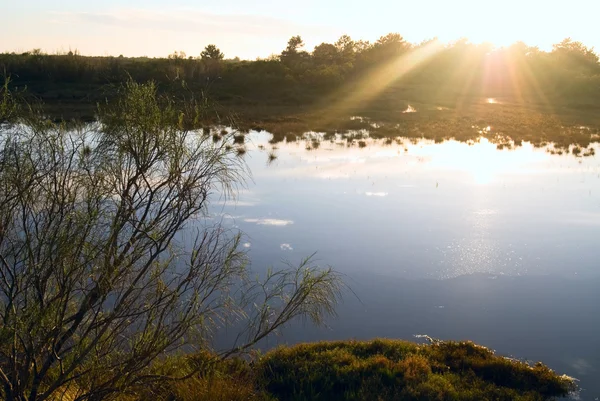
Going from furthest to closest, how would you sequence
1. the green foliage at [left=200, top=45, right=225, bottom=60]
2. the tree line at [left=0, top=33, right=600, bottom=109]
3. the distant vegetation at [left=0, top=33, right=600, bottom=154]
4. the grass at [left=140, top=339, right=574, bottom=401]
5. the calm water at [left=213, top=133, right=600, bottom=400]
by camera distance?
the green foliage at [left=200, top=45, right=225, bottom=60] → the tree line at [left=0, top=33, right=600, bottom=109] → the distant vegetation at [left=0, top=33, right=600, bottom=154] → the calm water at [left=213, top=133, right=600, bottom=400] → the grass at [left=140, top=339, right=574, bottom=401]

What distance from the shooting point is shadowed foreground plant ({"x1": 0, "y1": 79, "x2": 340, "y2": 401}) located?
5.01 m

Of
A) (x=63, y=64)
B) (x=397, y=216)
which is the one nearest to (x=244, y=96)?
(x=63, y=64)

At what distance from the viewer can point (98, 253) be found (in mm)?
5027

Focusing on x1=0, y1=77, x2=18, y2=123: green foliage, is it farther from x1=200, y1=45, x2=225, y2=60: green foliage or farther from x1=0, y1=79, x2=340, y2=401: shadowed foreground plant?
x1=200, y1=45, x2=225, y2=60: green foliage

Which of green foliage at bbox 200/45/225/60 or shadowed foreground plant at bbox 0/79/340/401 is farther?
green foliage at bbox 200/45/225/60

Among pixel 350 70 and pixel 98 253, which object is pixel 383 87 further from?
pixel 98 253

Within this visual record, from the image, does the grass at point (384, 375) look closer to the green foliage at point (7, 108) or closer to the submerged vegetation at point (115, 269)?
the submerged vegetation at point (115, 269)

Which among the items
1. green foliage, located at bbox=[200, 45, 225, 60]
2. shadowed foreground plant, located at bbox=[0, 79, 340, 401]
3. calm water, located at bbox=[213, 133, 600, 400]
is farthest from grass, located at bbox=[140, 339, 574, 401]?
green foliage, located at bbox=[200, 45, 225, 60]

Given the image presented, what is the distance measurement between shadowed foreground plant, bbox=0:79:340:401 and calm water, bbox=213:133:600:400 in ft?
10.1

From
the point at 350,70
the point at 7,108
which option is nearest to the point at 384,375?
the point at 7,108

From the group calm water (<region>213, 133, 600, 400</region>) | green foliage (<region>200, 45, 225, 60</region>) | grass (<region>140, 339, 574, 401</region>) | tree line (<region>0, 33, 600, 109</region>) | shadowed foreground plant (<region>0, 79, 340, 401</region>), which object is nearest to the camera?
shadowed foreground plant (<region>0, 79, 340, 401</region>)

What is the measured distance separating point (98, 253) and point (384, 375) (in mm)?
3760

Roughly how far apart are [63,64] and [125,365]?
39111 mm

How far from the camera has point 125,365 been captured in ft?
17.7
